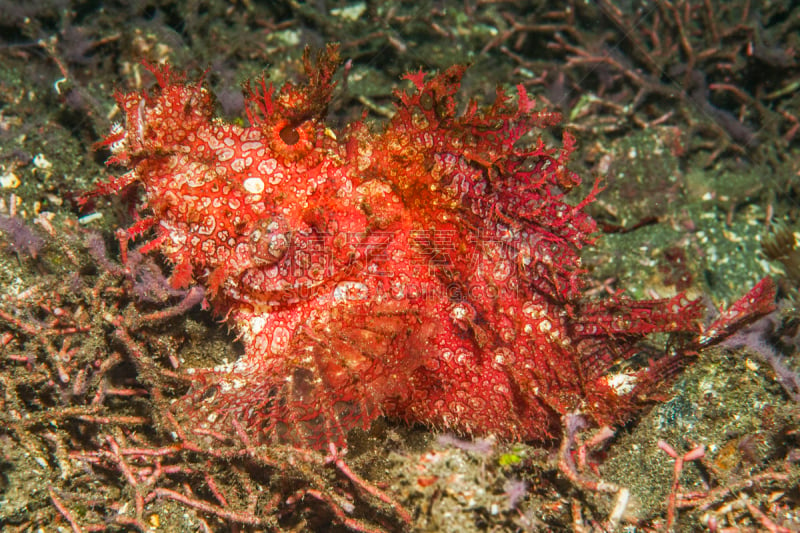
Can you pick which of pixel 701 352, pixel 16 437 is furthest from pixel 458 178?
pixel 16 437

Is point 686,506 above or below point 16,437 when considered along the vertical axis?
below

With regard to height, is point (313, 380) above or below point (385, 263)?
below

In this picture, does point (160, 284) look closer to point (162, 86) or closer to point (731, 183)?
point (162, 86)

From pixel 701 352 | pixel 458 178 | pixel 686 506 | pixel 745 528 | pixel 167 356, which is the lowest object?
pixel 745 528

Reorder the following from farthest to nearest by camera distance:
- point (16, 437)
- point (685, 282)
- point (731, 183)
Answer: point (731, 183) < point (685, 282) < point (16, 437)

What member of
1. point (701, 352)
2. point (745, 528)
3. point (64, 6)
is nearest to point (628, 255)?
point (701, 352)

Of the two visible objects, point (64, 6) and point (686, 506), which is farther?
point (64, 6)

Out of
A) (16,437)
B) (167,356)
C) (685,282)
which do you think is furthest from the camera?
(685,282)
